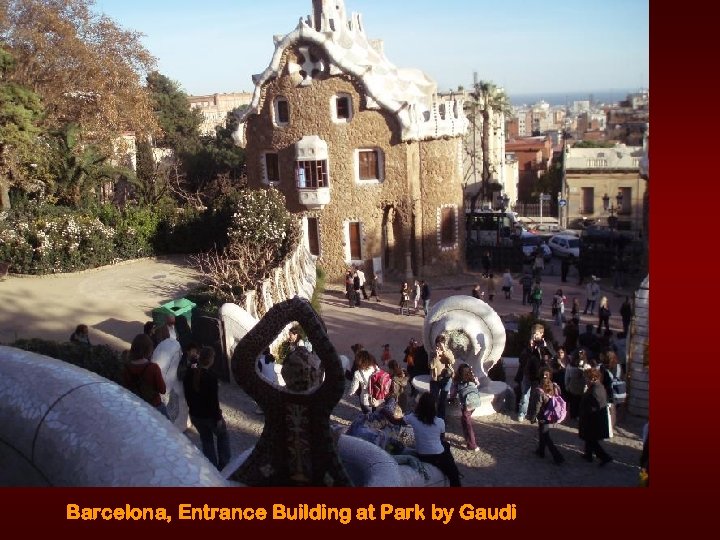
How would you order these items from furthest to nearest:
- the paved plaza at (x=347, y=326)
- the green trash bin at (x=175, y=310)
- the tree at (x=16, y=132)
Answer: the tree at (x=16, y=132) < the green trash bin at (x=175, y=310) < the paved plaza at (x=347, y=326)

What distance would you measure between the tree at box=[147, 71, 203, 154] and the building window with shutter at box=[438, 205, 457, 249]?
18.9 m

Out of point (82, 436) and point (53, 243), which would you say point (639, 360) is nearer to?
point (82, 436)

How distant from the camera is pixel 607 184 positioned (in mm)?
34781

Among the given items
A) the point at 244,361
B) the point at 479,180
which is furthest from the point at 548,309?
the point at 479,180

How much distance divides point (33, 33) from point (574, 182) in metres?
24.4

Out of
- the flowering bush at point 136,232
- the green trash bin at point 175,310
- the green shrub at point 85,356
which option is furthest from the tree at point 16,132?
the green shrub at point 85,356

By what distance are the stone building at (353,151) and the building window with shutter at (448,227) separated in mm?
36

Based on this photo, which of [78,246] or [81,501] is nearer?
[81,501]

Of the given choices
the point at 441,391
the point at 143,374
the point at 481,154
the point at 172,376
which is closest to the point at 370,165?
the point at 441,391

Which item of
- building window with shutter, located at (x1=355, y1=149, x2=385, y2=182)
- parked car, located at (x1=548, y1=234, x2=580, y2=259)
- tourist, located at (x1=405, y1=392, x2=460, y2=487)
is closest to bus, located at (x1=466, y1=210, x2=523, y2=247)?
parked car, located at (x1=548, y1=234, x2=580, y2=259)

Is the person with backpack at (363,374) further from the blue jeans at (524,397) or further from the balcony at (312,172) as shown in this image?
the balcony at (312,172)

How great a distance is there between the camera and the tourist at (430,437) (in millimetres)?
7277

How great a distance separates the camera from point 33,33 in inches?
1013

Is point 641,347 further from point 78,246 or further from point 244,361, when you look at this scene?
point 78,246
